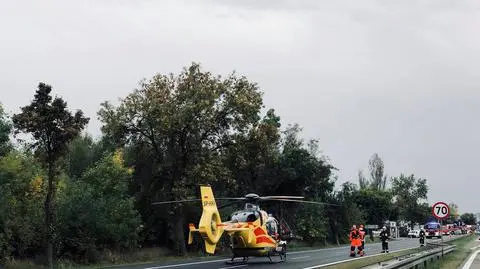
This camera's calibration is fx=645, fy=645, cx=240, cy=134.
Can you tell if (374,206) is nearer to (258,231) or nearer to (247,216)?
(258,231)

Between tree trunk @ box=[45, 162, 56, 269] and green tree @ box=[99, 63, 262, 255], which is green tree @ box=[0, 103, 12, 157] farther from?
green tree @ box=[99, 63, 262, 255]

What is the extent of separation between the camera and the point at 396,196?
145375 millimetres

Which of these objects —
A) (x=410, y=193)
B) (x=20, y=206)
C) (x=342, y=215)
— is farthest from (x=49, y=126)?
(x=410, y=193)

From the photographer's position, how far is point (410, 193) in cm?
14875

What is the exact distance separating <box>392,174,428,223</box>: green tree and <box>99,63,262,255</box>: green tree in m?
111

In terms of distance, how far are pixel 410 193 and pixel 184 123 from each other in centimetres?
11920

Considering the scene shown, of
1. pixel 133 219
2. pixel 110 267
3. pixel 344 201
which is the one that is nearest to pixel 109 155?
pixel 133 219

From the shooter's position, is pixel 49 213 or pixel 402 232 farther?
pixel 402 232

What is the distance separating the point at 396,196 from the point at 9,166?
12418cm

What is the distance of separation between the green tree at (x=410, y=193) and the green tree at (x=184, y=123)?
4374 inches

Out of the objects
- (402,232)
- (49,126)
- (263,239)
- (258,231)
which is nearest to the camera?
(49,126)

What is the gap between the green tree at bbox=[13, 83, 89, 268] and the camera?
25438 millimetres

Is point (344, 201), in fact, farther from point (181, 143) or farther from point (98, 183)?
point (98, 183)

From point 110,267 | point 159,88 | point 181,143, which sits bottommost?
point 110,267
